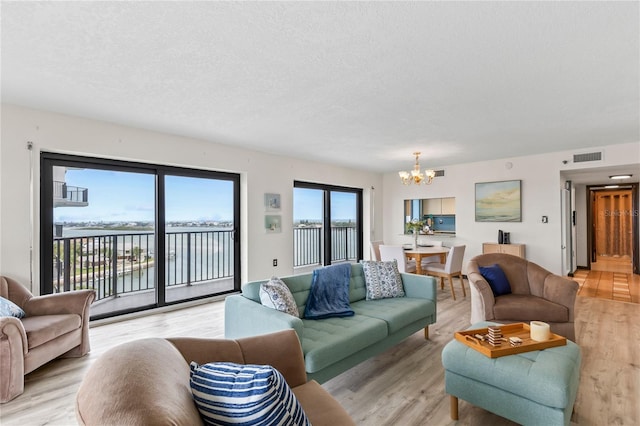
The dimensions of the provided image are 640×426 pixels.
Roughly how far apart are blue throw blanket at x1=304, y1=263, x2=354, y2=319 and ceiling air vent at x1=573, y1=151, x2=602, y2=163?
4.60 meters

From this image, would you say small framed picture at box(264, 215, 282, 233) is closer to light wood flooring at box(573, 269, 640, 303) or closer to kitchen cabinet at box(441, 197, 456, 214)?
kitchen cabinet at box(441, 197, 456, 214)

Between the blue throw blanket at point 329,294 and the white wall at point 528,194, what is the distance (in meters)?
4.23

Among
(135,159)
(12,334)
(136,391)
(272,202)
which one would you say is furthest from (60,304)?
(272,202)

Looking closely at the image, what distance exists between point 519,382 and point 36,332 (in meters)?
3.40

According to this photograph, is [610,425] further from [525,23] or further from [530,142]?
[530,142]

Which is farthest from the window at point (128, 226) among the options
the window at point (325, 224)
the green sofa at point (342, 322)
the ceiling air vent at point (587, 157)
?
the ceiling air vent at point (587, 157)

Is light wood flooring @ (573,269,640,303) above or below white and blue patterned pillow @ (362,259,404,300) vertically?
below

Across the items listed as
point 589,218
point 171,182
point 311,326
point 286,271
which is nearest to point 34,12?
point 311,326

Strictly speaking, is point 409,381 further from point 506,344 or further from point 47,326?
point 47,326

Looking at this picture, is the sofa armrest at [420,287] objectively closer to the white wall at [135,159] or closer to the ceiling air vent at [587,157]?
the white wall at [135,159]

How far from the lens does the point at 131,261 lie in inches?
189

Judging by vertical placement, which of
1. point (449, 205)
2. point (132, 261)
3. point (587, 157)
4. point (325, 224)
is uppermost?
point (587, 157)

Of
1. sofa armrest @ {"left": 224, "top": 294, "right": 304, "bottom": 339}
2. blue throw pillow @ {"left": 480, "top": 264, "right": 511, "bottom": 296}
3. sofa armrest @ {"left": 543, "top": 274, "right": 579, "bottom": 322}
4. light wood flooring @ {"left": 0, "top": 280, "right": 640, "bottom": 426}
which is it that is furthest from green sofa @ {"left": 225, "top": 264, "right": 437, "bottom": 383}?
sofa armrest @ {"left": 543, "top": 274, "right": 579, "bottom": 322}

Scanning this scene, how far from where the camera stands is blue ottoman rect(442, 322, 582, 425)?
1689 millimetres
